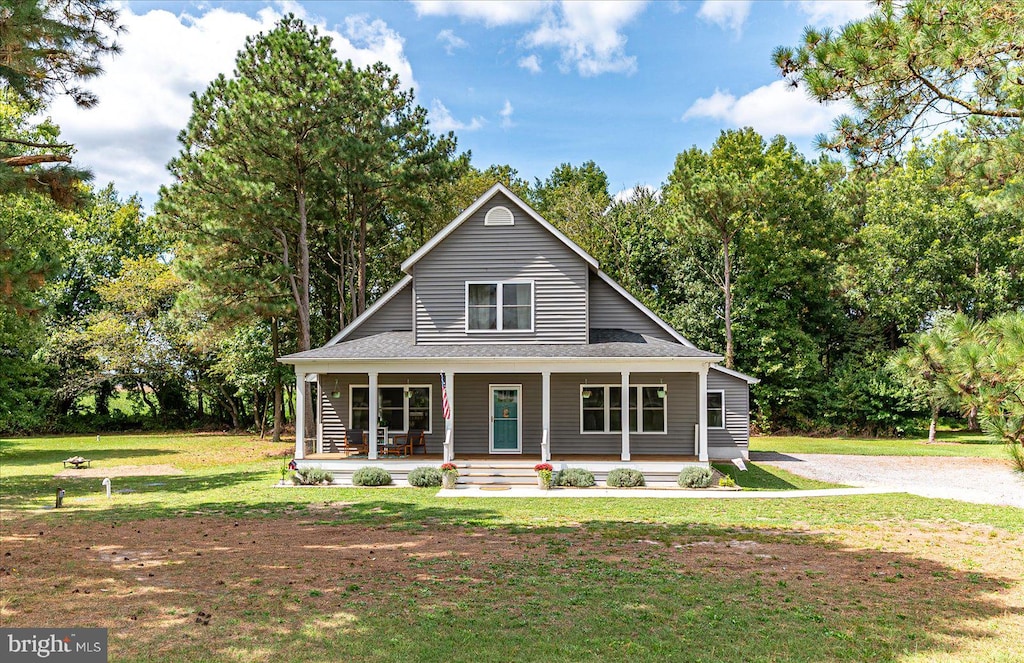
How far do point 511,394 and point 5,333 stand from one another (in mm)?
18733

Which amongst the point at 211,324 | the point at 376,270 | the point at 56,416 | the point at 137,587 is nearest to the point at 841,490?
the point at 137,587

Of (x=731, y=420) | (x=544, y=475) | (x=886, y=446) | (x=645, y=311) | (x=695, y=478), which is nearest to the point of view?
(x=544, y=475)

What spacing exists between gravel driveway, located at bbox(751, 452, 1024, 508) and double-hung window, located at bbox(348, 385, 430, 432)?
39.2 feet

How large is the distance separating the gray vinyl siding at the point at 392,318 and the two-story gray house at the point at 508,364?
8.6 inches

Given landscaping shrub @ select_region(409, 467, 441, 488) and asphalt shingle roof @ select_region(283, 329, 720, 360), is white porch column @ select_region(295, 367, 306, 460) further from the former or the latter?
landscaping shrub @ select_region(409, 467, 441, 488)

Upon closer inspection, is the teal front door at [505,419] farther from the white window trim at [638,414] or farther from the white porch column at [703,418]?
the white porch column at [703,418]

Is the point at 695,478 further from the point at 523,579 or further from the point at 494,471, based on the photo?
the point at 523,579

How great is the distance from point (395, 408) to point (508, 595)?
14375 mm

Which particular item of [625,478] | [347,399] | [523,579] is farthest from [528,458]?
[523,579]

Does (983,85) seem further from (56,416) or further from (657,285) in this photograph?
(56,416)

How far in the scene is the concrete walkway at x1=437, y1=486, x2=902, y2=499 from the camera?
16.6m

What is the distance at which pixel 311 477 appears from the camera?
61.3ft

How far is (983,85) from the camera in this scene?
7.23m

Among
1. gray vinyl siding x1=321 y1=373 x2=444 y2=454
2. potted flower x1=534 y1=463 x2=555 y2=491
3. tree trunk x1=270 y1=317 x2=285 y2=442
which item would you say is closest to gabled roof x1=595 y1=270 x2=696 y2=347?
gray vinyl siding x1=321 y1=373 x2=444 y2=454
